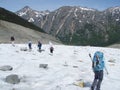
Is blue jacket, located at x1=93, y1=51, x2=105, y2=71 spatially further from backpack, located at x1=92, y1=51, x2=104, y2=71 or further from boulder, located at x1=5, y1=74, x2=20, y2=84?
boulder, located at x1=5, y1=74, x2=20, y2=84

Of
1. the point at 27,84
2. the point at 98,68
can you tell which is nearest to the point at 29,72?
the point at 27,84

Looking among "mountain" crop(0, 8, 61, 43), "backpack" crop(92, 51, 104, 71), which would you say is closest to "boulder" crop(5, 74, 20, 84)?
"backpack" crop(92, 51, 104, 71)

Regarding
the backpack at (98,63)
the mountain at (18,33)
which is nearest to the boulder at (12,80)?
the backpack at (98,63)

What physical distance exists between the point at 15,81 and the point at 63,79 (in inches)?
A: 150

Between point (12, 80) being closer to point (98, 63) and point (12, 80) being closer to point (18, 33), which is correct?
point (98, 63)

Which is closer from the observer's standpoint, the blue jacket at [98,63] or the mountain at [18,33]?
the blue jacket at [98,63]

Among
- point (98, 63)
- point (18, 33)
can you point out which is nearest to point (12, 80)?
point (98, 63)

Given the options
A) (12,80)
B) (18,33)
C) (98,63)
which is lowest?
(12,80)

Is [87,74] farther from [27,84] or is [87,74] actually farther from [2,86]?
[2,86]

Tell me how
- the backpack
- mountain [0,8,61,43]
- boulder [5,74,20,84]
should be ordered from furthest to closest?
mountain [0,8,61,43]
boulder [5,74,20,84]
the backpack

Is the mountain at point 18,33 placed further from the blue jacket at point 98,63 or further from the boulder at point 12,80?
the blue jacket at point 98,63

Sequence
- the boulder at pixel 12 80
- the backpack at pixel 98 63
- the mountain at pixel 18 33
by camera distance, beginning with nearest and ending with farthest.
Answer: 1. the backpack at pixel 98 63
2. the boulder at pixel 12 80
3. the mountain at pixel 18 33

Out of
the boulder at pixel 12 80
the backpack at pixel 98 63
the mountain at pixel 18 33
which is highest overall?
the mountain at pixel 18 33

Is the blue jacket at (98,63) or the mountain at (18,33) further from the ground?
the mountain at (18,33)
